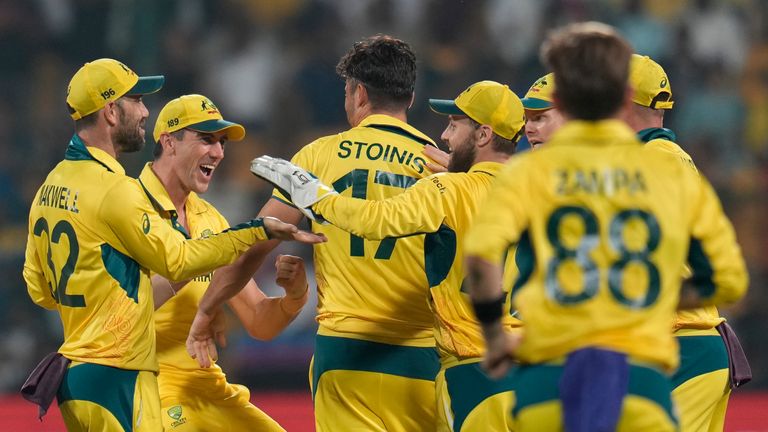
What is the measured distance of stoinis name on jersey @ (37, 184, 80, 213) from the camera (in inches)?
205

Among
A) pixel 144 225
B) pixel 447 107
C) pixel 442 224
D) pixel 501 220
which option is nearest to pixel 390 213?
pixel 442 224

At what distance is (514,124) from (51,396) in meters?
2.19

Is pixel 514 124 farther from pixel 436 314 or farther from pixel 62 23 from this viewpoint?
pixel 62 23

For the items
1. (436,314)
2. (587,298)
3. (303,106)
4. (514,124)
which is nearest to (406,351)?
(436,314)

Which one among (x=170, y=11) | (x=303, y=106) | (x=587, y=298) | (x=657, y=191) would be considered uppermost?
(x=657, y=191)

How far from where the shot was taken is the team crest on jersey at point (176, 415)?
20.4 feet

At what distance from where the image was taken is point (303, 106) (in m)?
12.7

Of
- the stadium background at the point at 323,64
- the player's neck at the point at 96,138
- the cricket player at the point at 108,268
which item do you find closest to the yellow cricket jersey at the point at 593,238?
the cricket player at the point at 108,268

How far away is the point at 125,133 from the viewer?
221 inches

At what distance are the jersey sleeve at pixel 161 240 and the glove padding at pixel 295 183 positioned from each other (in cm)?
25

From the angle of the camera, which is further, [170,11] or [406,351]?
[170,11]

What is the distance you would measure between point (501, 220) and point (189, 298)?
10.0 ft

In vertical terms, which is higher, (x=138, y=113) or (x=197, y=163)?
(x=138, y=113)

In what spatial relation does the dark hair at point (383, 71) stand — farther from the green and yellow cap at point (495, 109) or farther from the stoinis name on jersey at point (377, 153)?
the green and yellow cap at point (495, 109)
